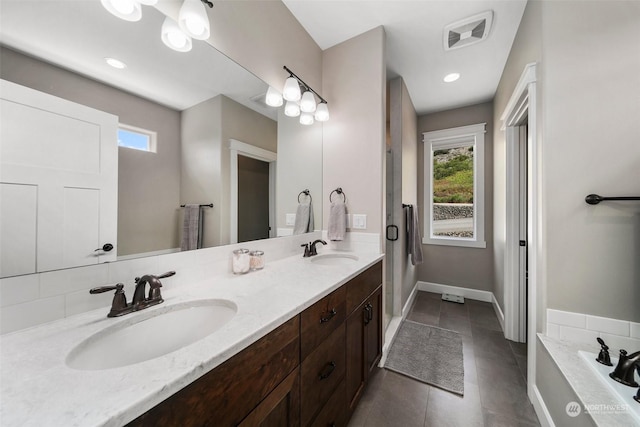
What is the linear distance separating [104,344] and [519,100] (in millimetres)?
2734

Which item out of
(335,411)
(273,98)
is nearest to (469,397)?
(335,411)

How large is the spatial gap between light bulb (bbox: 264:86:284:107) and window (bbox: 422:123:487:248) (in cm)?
263

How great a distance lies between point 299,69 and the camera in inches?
72.7

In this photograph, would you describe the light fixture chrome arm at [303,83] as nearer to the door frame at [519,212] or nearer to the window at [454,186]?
the door frame at [519,212]

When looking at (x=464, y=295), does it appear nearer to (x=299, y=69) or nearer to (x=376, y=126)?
(x=376, y=126)

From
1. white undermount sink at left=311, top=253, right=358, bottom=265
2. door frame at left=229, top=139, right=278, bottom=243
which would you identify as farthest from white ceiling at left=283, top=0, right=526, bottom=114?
white undermount sink at left=311, top=253, right=358, bottom=265

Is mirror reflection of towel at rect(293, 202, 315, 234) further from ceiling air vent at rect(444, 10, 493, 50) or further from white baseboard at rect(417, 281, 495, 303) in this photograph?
white baseboard at rect(417, 281, 495, 303)

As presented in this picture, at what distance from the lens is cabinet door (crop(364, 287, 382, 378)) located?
152cm

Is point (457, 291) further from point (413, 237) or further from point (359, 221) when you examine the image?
point (359, 221)

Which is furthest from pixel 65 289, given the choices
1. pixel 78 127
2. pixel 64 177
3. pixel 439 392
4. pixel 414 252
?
pixel 414 252

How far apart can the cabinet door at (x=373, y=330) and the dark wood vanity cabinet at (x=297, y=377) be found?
12mm

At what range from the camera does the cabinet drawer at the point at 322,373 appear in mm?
894

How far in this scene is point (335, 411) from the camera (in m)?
1.13

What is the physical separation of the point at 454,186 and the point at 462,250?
0.93 m
